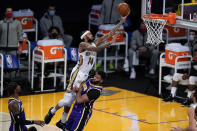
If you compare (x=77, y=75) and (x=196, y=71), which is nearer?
(x=77, y=75)

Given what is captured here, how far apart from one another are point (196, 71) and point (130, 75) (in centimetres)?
406

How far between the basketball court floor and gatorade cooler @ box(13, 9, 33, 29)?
3145mm

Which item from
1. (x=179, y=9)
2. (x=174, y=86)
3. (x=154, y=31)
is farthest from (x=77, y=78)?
(x=174, y=86)

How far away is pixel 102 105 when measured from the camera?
1370 cm

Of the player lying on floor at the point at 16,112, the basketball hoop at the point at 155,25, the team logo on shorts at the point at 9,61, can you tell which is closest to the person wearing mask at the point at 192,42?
the basketball hoop at the point at 155,25

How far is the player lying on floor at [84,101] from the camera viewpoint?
937cm

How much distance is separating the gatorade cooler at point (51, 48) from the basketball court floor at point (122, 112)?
1.03 m

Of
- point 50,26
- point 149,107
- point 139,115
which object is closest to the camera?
point 139,115

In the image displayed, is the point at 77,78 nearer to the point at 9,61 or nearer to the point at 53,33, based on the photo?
the point at 9,61

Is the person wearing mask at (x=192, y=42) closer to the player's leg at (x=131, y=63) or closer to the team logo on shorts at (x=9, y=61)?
the player's leg at (x=131, y=63)

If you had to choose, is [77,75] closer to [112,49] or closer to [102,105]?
[102,105]

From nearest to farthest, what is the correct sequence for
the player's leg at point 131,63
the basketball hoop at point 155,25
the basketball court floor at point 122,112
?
the basketball hoop at point 155,25
the basketball court floor at point 122,112
the player's leg at point 131,63

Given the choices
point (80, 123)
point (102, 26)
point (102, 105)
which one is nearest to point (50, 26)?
point (102, 26)

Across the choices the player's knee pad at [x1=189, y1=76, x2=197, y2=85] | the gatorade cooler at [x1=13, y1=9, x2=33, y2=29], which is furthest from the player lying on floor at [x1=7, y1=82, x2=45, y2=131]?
the gatorade cooler at [x1=13, y1=9, x2=33, y2=29]
